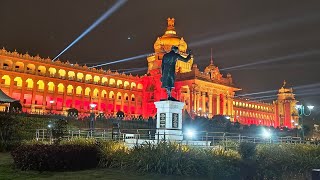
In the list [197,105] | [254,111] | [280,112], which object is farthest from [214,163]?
[280,112]

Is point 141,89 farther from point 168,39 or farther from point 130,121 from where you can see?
point 130,121

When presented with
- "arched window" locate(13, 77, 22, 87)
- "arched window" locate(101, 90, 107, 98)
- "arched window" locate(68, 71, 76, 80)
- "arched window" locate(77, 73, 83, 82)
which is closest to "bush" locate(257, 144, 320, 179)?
"arched window" locate(13, 77, 22, 87)

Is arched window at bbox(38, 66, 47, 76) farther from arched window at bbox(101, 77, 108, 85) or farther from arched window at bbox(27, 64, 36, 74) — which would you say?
arched window at bbox(101, 77, 108, 85)

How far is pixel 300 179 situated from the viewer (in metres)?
18.1

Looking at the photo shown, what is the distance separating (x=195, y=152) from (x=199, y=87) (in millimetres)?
66883

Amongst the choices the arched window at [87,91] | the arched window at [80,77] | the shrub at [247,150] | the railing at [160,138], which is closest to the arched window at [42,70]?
the arched window at [80,77]

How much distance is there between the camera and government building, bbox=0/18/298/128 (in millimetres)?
68062

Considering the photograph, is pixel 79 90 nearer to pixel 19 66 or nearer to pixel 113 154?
pixel 19 66

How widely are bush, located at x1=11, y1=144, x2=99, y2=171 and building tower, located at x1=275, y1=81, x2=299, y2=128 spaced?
11418 cm

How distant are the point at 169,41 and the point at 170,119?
71.3 metres

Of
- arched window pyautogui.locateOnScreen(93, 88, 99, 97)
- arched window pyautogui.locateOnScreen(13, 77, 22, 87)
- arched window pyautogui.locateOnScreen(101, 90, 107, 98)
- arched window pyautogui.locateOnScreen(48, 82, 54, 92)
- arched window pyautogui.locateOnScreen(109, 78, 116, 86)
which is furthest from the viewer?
arched window pyautogui.locateOnScreen(109, 78, 116, 86)

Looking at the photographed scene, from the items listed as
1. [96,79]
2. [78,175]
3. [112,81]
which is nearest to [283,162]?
[78,175]

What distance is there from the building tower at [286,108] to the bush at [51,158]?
4495 inches

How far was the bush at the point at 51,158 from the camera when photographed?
15.1 meters
